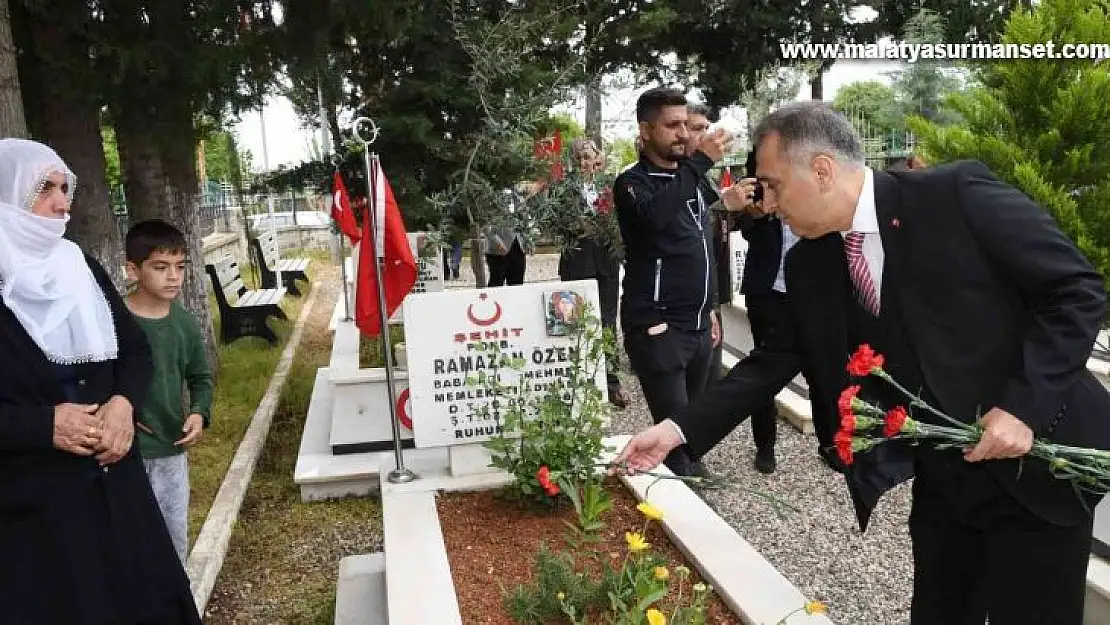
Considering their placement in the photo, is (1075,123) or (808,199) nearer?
(808,199)

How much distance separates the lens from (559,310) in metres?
3.77

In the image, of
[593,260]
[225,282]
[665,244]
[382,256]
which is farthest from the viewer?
[225,282]

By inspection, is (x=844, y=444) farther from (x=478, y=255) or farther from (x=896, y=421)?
(x=478, y=255)

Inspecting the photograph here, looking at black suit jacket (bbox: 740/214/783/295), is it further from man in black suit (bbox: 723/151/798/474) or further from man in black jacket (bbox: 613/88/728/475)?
man in black jacket (bbox: 613/88/728/475)

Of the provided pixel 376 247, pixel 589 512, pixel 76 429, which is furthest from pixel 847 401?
pixel 376 247

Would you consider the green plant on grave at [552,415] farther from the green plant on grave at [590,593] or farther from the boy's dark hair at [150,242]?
the boy's dark hair at [150,242]

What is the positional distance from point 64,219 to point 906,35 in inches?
573

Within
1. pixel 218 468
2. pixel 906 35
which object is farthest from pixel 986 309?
pixel 906 35

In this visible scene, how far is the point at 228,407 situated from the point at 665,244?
3898 millimetres

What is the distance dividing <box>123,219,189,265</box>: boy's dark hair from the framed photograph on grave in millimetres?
1493

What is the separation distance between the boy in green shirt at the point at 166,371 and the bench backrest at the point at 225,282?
17.6 ft

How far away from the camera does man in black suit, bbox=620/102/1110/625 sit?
1.60 m

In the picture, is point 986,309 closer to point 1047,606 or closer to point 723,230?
point 1047,606

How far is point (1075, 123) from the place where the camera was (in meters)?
3.54
